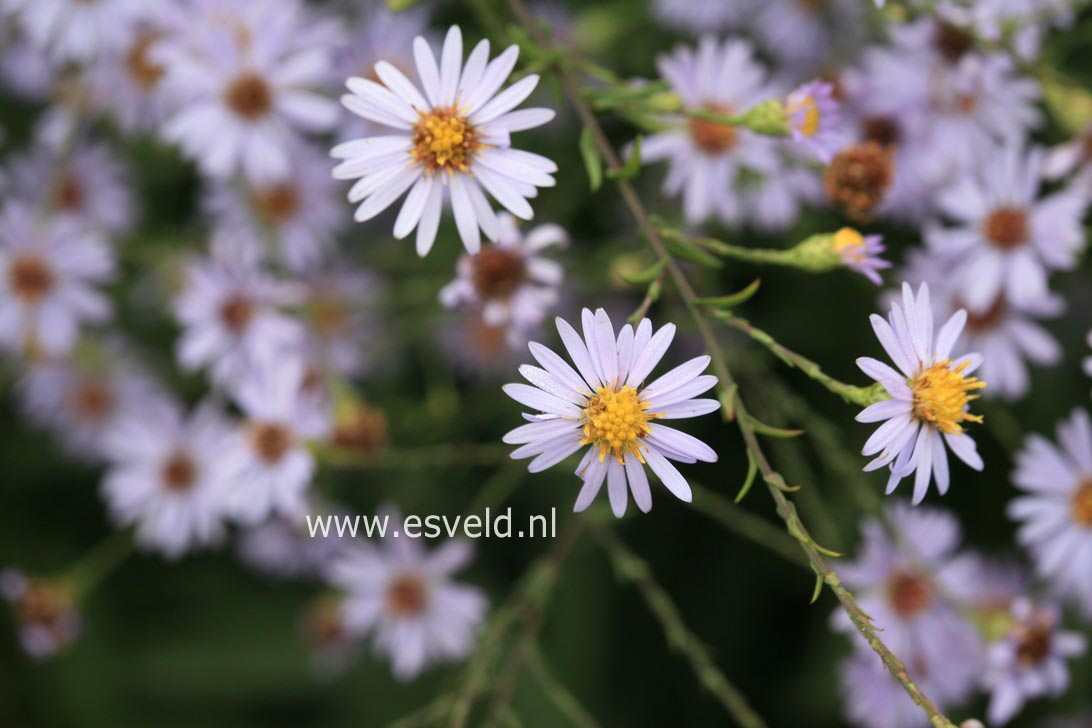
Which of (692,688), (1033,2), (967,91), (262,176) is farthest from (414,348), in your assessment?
(1033,2)

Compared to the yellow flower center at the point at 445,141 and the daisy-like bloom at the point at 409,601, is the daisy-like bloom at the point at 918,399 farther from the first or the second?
the daisy-like bloom at the point at 409,601

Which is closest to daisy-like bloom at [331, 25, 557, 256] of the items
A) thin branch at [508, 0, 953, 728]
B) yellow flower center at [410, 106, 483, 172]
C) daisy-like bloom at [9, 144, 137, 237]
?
yellow flower center at [410, 106, 483, 172]

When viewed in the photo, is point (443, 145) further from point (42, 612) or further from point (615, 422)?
point (42, 612)

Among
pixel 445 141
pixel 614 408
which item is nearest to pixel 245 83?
pixel 445 141

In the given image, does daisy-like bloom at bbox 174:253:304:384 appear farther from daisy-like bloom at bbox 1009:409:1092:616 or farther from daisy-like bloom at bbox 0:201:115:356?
daisy-like bloom at bbox 1009:409:1092:616

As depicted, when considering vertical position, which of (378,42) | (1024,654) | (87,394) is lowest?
(1024,654)

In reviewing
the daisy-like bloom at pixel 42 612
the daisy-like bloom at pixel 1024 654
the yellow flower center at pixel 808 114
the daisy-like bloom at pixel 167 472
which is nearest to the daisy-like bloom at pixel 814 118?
the yellow flower center at pixel 808 114
